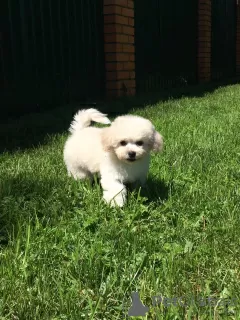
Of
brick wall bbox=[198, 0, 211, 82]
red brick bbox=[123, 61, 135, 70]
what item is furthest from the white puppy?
brick wall bbox=[198, 0, 211, 82]

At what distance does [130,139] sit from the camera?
2.54 m

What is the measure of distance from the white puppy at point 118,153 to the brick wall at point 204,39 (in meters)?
8.78

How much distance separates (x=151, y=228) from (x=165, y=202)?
352 mm

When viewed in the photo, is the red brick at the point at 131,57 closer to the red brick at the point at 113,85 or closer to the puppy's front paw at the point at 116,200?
the red brick at the point at 113,85

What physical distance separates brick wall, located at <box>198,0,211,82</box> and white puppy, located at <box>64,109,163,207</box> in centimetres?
878

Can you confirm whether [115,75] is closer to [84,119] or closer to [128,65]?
[128,65]

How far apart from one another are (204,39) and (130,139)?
30.6ft

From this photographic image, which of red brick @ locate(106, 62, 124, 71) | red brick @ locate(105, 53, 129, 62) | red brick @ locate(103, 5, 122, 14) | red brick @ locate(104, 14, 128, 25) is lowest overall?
red brick @ locate(106, 62, 124, 71)

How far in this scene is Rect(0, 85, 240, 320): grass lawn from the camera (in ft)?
5.18

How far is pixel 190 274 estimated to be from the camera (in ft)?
5.91

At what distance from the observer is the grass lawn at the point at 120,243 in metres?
1.58

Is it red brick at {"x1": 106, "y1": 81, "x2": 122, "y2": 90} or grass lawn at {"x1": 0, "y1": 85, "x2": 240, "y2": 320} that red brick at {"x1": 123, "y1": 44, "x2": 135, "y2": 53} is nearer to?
red brick at {"x1": 106, "y1": 81, "x2": 122, "y2": 90}

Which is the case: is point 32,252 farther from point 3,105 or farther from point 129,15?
point 129,15

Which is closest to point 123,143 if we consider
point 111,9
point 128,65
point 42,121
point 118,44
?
point 42,121
